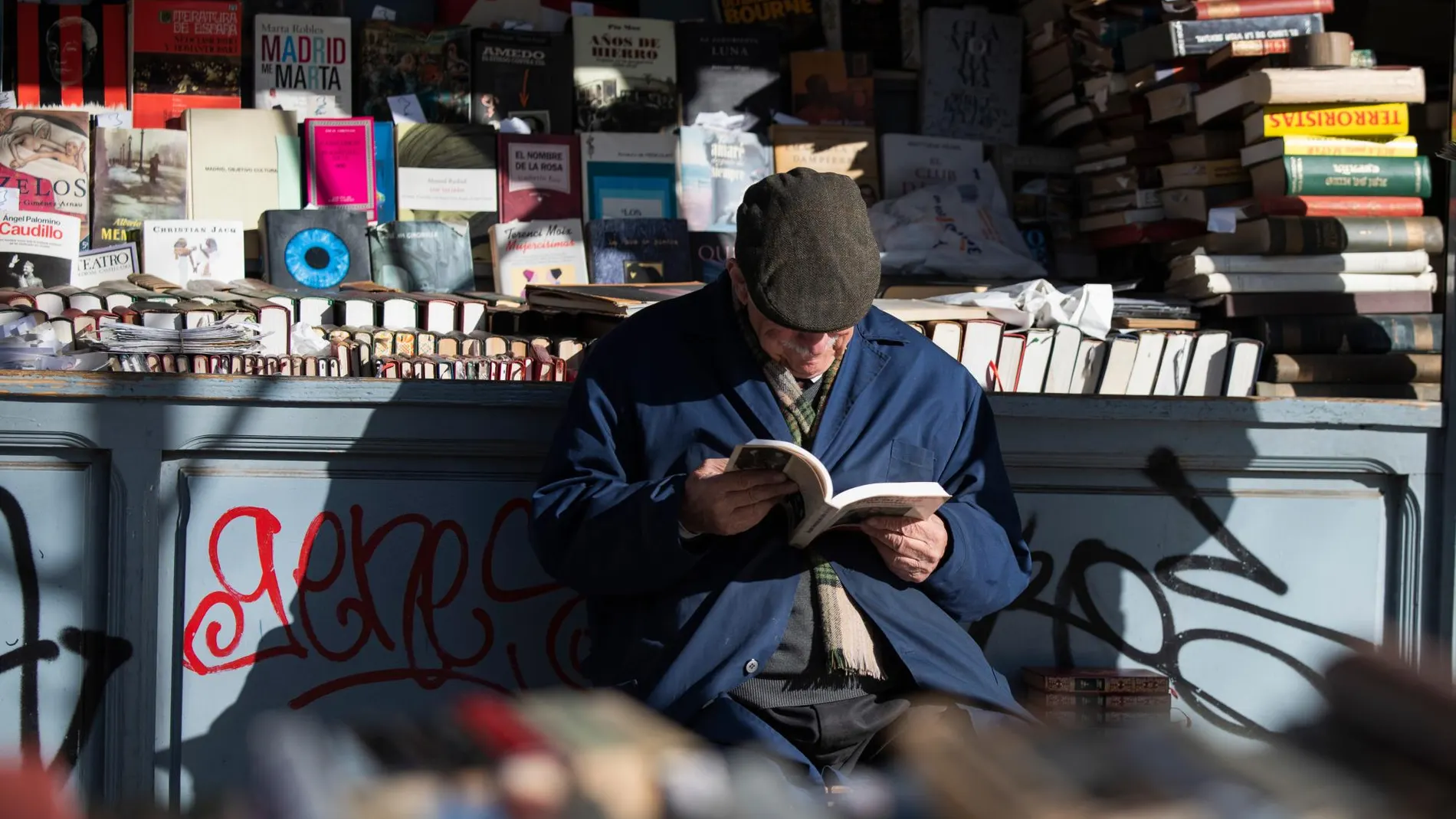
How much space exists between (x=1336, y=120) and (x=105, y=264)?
158 inches

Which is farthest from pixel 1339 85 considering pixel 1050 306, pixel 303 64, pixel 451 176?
pixel 303 64

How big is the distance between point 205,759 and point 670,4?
11.6ft

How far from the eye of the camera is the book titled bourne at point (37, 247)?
174 inches

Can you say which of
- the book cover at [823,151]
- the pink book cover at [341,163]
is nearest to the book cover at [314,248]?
the pink book cover at [341,163]

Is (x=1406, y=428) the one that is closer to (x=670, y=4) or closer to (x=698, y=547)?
(x=698, y=547)

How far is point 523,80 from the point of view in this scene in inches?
201

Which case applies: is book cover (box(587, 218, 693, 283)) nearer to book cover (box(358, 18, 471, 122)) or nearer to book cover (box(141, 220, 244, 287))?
book cover (box(358, 18, 471, 122))

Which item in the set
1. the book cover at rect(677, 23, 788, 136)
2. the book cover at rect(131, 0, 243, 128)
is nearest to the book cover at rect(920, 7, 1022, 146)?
the book cover at rect(677, 23, 788, 136)

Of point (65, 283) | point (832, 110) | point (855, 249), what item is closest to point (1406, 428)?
point (855, 249)

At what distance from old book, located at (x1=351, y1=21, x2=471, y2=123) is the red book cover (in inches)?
10.1

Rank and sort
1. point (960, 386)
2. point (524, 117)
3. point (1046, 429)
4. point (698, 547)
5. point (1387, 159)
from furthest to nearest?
point (524, 117)
point (1387, 159)
point (1046, 429)
point (960, 386)
point (698, 547)

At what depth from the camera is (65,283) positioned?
175 inches

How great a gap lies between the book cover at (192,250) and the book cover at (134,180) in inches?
3.7

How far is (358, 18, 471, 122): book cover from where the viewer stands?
4.99 metres
